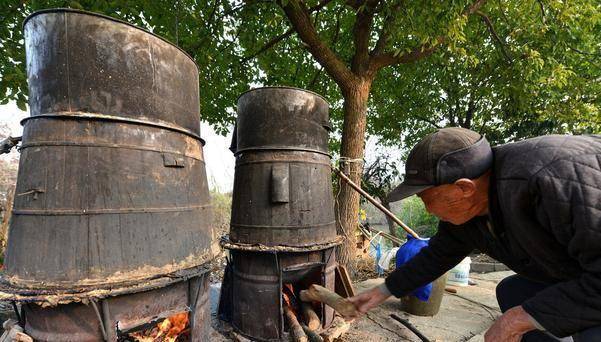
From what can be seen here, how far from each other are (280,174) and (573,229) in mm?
2567

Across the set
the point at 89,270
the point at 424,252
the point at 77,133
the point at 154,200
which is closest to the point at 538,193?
the point at 424,252

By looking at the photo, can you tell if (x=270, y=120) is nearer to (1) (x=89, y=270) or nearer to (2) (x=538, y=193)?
(1) (x=89, y=270)

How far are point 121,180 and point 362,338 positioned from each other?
132 inches

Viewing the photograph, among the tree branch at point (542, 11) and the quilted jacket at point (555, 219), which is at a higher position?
the tree branch at point (542, 11)

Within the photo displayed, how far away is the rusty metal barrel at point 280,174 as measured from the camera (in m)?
3.50

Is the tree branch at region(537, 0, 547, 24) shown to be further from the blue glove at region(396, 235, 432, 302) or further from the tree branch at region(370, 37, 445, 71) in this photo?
the blue glove at region(396, 235, 432, 302)

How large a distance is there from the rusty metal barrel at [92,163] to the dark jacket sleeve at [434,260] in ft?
5.81

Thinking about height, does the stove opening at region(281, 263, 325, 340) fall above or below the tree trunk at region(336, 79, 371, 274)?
below

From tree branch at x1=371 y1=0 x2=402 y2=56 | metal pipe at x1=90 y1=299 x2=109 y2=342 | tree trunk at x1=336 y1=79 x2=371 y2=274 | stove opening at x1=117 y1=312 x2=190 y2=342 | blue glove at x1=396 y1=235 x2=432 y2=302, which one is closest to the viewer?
metal pipe at x1=90 y1=299 x2=109 y2=342

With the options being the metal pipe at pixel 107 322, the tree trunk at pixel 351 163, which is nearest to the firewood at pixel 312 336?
the metal pipe at pixel 107 322

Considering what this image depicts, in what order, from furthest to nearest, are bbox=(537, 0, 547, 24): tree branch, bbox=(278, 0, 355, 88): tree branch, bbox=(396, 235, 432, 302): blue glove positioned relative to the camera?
bbox=(537, 0, 547, 24): tree branch → bbox=(278, 0, 355, 88): tree branch → bbox=(396, 235, 432, 302): blue glove

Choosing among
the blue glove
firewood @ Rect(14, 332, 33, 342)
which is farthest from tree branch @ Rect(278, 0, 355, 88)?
firewood @ Rect(14, 332, 33, 342)

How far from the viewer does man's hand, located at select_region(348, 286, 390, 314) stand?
2.54 meters

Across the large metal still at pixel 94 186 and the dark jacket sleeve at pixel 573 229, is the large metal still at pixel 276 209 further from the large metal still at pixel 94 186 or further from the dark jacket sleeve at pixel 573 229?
the dark jacket sleeve at pixel 573 229
